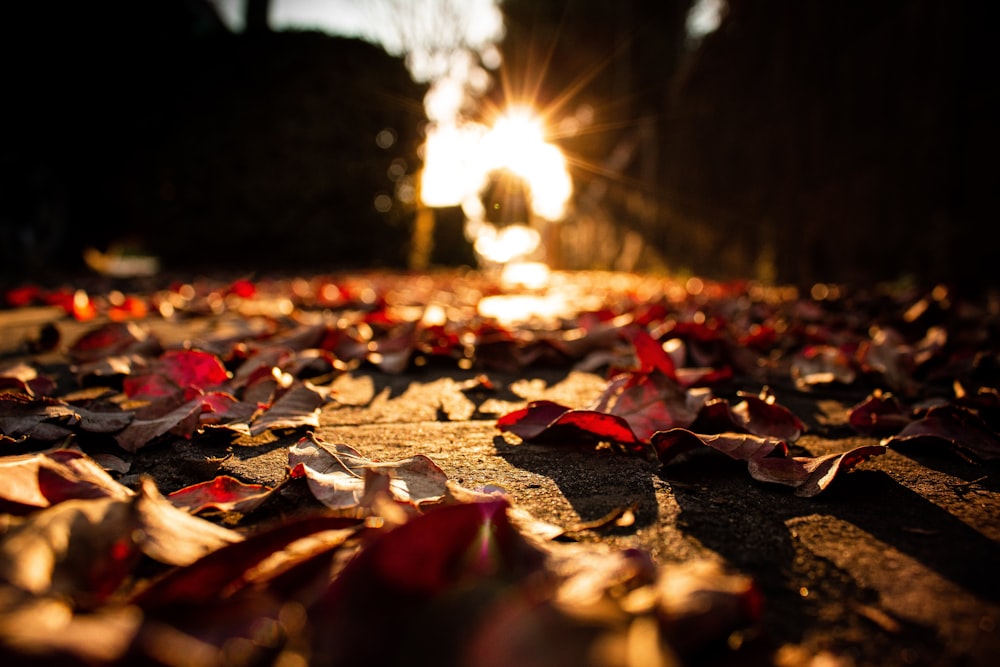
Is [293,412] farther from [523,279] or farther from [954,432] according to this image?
[523,279]

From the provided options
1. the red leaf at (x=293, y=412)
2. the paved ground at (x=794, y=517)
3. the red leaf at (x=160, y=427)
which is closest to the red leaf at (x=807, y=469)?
the paved ground at (x=794, y=517)

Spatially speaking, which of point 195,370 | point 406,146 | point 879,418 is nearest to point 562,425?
point 879,418

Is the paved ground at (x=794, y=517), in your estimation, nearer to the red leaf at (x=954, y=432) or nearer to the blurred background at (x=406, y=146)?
the red leaf at (x=954, y=432)

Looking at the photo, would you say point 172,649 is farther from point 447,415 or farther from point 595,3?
point 595,3

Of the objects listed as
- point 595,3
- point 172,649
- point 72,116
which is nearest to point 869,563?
point 172,649

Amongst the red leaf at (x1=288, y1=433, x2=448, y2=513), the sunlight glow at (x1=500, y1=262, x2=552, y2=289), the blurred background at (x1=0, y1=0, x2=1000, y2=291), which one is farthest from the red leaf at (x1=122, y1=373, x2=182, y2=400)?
the sunlight glow at (x1=500, y1=262, x2=552, y2=289)
